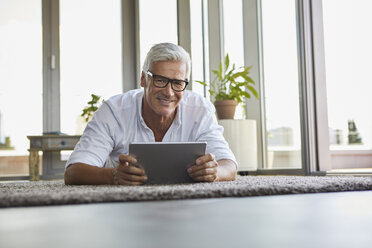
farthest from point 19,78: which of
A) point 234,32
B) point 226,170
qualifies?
point 226,170

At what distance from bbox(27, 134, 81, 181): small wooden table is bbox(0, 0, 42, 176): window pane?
53cm

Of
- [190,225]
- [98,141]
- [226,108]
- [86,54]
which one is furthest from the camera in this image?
[86,54]

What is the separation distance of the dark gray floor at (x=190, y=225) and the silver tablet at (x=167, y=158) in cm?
57

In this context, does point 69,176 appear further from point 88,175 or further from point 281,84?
point 281,84

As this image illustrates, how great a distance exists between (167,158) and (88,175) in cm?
33

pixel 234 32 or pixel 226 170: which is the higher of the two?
pixel 234 32

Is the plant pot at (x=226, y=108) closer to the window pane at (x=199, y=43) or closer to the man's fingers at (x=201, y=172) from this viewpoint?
the window pane at (x=199, y=43)

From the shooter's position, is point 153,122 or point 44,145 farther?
point 44,145

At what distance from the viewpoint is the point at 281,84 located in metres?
3.79

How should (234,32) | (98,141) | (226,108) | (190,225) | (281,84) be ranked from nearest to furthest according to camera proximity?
1. (190,225)
2. (98,141)
3. (281,84)
4. (226,108)
5. (234,32)

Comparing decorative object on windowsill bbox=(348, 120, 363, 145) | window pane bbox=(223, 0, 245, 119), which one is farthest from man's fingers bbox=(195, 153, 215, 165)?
decorative object on windowsill bbox=(348, 120, 363, 145)

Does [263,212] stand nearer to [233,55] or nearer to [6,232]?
[6,232]

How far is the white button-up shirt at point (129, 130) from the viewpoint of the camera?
171 centimetres

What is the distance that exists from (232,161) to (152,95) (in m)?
0.41
